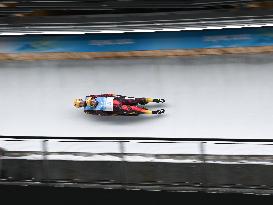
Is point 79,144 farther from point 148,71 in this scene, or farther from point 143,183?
point 148,71

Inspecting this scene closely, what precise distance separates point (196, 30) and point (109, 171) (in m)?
2.67

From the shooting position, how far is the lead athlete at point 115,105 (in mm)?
8906

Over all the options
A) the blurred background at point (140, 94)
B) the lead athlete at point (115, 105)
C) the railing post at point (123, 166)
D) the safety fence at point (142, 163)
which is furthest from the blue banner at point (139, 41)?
the railing post at point (123, 166)

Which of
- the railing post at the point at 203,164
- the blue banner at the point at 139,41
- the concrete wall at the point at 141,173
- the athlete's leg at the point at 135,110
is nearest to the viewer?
the concrete wall at the point at 141,173

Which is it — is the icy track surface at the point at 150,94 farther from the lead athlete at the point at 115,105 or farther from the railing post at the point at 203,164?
the railing post at the point at 203,164

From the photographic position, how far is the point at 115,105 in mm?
9039

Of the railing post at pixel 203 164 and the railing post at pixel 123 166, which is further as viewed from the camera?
the railing post at pixel 123 166

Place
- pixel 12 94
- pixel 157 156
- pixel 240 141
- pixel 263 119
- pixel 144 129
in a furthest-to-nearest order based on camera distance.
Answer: pixel 12 94
pixel 144 129
pixel 263 119
pixel 157 156
pixel 240 141

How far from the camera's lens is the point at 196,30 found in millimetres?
8406

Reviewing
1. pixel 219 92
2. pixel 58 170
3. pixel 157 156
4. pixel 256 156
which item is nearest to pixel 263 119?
pixel 219 92

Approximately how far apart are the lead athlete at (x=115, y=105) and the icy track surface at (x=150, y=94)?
0.14m

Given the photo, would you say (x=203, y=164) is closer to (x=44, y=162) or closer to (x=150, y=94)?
(x=44, y=162)

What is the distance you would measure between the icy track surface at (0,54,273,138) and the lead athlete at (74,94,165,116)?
142 mm

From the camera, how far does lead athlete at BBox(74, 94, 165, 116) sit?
29.2 ft
